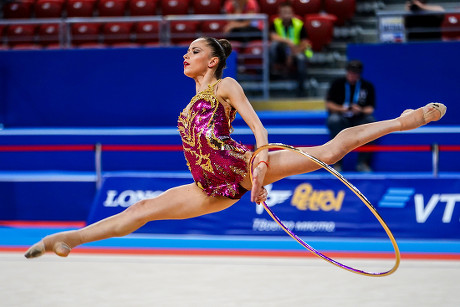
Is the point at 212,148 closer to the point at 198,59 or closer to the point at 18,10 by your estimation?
the point at 198,59

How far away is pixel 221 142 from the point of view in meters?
3.98

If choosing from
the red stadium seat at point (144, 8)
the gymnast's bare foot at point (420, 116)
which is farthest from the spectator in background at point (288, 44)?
the gymnast's bare foot at point (420, 116)

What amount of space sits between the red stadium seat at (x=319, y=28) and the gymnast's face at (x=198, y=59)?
5560 mm

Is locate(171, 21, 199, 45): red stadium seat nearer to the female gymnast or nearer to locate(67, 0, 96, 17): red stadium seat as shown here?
locate(67, 0, 96, 17): red stadium seat

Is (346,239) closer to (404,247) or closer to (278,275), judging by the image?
(404,247)

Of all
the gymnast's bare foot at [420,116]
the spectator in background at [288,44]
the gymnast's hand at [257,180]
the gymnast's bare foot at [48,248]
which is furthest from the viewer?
the spectator in background at [288,44]

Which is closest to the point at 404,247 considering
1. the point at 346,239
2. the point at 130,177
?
the point at 346,239

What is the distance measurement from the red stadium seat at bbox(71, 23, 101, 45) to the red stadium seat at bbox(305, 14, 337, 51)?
2.95 m

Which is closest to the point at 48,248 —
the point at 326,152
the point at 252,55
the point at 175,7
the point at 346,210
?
the point at 326,152

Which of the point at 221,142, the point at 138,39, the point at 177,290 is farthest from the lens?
the point at 138,39

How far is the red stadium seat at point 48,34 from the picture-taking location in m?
9.68

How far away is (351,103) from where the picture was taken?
7.54m

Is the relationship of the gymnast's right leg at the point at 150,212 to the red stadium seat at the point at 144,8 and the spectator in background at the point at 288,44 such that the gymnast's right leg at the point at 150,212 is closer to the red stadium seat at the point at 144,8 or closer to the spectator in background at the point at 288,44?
the spectator in background at the point at 288,44

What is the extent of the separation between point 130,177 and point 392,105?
10.5ft
